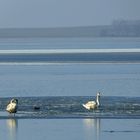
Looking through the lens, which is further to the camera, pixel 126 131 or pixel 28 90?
pixel 28 90

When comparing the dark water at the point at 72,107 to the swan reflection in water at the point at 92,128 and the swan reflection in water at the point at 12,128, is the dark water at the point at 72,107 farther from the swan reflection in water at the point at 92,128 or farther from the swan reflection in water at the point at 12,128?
the swan reflection in water at the point at 92,128

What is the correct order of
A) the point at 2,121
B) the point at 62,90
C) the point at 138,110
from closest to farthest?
the point at 2,121 < the point at 138,110 < the point at 62,90

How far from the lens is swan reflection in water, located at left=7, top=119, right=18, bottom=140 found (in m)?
9.96

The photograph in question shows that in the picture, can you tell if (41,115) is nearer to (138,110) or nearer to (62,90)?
(138,110)

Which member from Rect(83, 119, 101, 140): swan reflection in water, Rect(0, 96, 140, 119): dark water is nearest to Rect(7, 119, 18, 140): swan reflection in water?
Rect(0, 96, 140, 119): dark water

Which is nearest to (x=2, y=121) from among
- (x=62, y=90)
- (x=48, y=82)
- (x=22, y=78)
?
(x=62, y=90)

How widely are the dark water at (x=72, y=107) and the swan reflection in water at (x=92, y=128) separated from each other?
0.53 metres

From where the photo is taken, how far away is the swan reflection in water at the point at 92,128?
9.93 metres

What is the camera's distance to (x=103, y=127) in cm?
1073

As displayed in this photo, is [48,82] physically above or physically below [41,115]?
above

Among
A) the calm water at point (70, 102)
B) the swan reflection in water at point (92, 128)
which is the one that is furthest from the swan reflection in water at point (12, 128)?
the swan reflection in water at point (92, 128)

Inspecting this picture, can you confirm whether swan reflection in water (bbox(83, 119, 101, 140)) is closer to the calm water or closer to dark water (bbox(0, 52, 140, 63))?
the calm water

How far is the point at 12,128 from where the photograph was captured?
10.7m

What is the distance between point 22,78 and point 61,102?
20.2 feet
